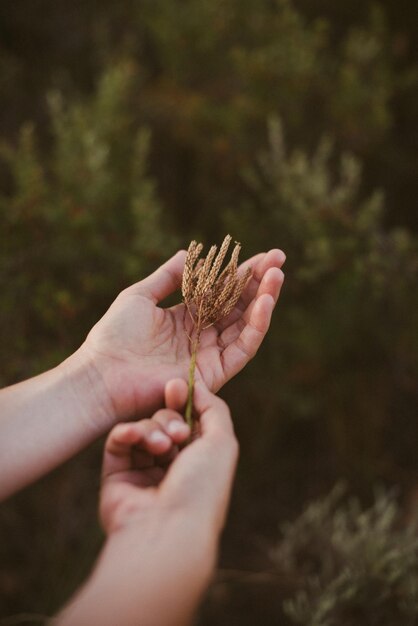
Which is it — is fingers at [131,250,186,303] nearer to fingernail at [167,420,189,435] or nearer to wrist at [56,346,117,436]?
wrist at [56,346,117,436]

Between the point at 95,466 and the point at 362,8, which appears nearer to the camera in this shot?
the point at 95,466

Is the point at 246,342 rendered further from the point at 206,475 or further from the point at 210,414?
the point at 206,475

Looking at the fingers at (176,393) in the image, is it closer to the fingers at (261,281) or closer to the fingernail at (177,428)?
the fingernail at (177,428)

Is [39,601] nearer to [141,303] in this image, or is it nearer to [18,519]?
[18,519]

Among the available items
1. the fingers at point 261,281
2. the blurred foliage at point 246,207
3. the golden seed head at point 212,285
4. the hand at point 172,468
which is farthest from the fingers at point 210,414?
the blurred foliage at point 246,207

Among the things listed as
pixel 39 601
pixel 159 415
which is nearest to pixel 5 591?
pixel 39 601

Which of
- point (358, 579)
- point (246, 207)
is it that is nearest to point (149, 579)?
point (358, 579)
